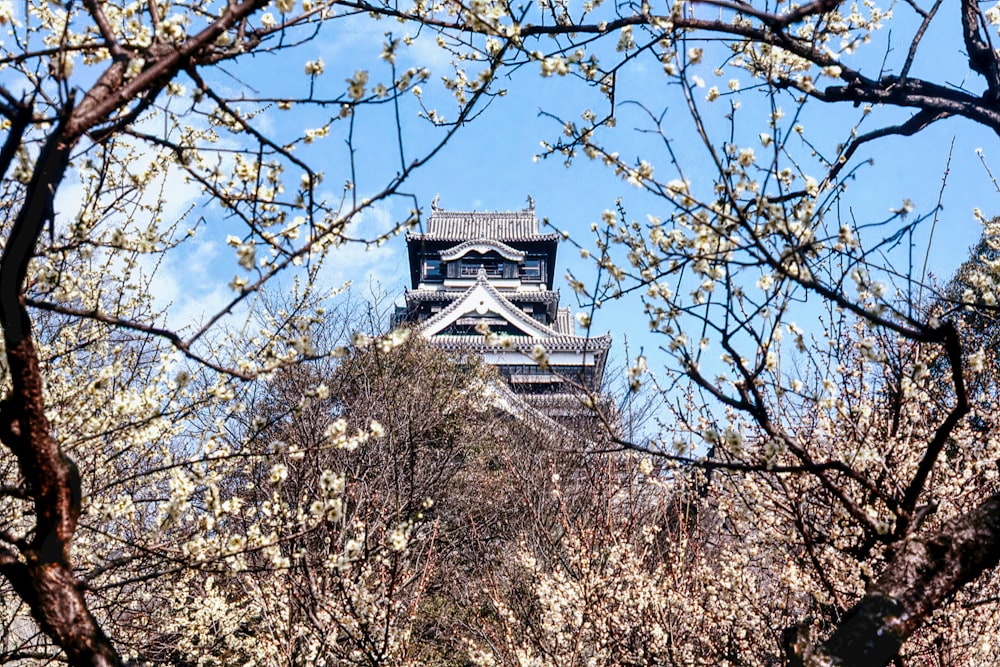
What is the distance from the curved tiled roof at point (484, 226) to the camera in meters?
36.2

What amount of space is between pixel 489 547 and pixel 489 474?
163 cm

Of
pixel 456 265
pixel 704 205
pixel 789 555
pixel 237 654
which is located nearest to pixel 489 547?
pixel 237 654

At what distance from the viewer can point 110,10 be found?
319 centimetres

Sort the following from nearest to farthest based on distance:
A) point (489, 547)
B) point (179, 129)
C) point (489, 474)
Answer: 1. point (179, 129)
2. point (489, 547)
3. point (489, 474)

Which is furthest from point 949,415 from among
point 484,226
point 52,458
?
point 484,226

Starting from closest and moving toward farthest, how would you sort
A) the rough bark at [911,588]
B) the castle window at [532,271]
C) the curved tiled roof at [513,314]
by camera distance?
the rough bark at [911,588]
the curved tiled roof at [513,314]
the castle window at [532,271]

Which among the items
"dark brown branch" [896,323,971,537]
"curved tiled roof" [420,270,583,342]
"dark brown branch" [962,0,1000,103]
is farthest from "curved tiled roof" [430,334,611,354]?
"dark brown branch" [896,323,971,537]

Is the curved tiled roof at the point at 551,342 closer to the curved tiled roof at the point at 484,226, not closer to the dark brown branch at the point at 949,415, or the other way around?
the curved tiled roof at the point at 484,226

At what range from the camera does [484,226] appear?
37188mm

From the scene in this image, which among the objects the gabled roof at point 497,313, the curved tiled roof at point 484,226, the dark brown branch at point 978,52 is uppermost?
the curved tiled roof at point 484,226

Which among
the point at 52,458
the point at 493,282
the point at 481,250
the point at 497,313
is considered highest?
the point at 481,250

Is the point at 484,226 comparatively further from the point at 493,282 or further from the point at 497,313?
the point at 497,313

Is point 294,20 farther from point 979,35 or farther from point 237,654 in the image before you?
point 237,654

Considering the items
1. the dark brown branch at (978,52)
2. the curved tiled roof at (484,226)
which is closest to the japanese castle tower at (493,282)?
the curved tiled roof at (484,226)
